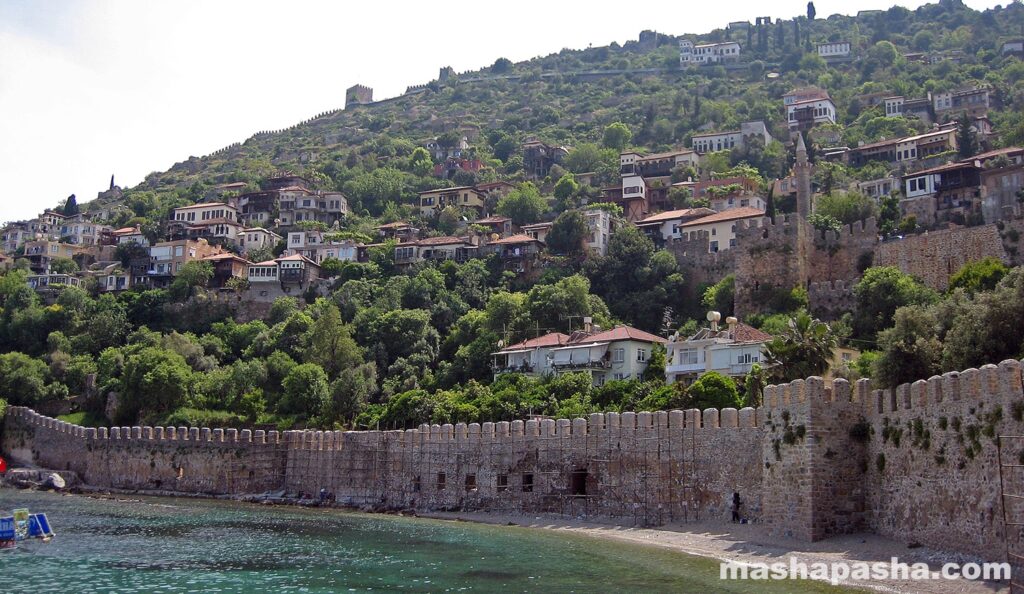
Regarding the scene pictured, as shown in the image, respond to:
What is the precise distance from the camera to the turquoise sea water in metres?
28.1

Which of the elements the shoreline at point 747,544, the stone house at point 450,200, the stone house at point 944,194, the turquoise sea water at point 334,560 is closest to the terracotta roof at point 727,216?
the stone house at point 944,194

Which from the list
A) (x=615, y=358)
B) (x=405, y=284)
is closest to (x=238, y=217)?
(x=405, y=284)

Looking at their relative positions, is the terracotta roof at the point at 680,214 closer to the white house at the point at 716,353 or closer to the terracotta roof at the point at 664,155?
the terracotta roof at the point at 664,155

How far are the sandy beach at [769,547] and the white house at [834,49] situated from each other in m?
145

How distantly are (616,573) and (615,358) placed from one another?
33.3 m

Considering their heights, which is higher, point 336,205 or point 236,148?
point 236,148

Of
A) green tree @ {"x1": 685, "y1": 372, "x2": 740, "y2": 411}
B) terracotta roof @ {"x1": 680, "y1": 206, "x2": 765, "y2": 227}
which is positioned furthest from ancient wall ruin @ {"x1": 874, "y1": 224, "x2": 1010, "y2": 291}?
green tree @ {"x1": 685, "y1": 372, "x2": 740, "y2": 411}

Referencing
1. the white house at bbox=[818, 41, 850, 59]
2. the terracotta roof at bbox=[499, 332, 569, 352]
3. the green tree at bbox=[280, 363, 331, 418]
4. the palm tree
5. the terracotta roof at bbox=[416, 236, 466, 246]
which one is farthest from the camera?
the white house at bbox=[818, 41, 850, 59]

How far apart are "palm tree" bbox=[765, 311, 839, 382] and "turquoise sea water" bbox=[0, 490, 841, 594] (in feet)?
40.9

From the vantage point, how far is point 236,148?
584 feet

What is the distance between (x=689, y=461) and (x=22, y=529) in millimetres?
24514

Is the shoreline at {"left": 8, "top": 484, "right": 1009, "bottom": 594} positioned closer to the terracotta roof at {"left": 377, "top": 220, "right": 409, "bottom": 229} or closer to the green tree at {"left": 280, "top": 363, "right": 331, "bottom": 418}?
the green tree at {"left": 280, "top": 363, "right": 331, "bottom": 418}

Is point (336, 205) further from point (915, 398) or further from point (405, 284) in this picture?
point (915, 398)

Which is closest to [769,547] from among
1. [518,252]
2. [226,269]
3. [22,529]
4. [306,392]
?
[22,529]
